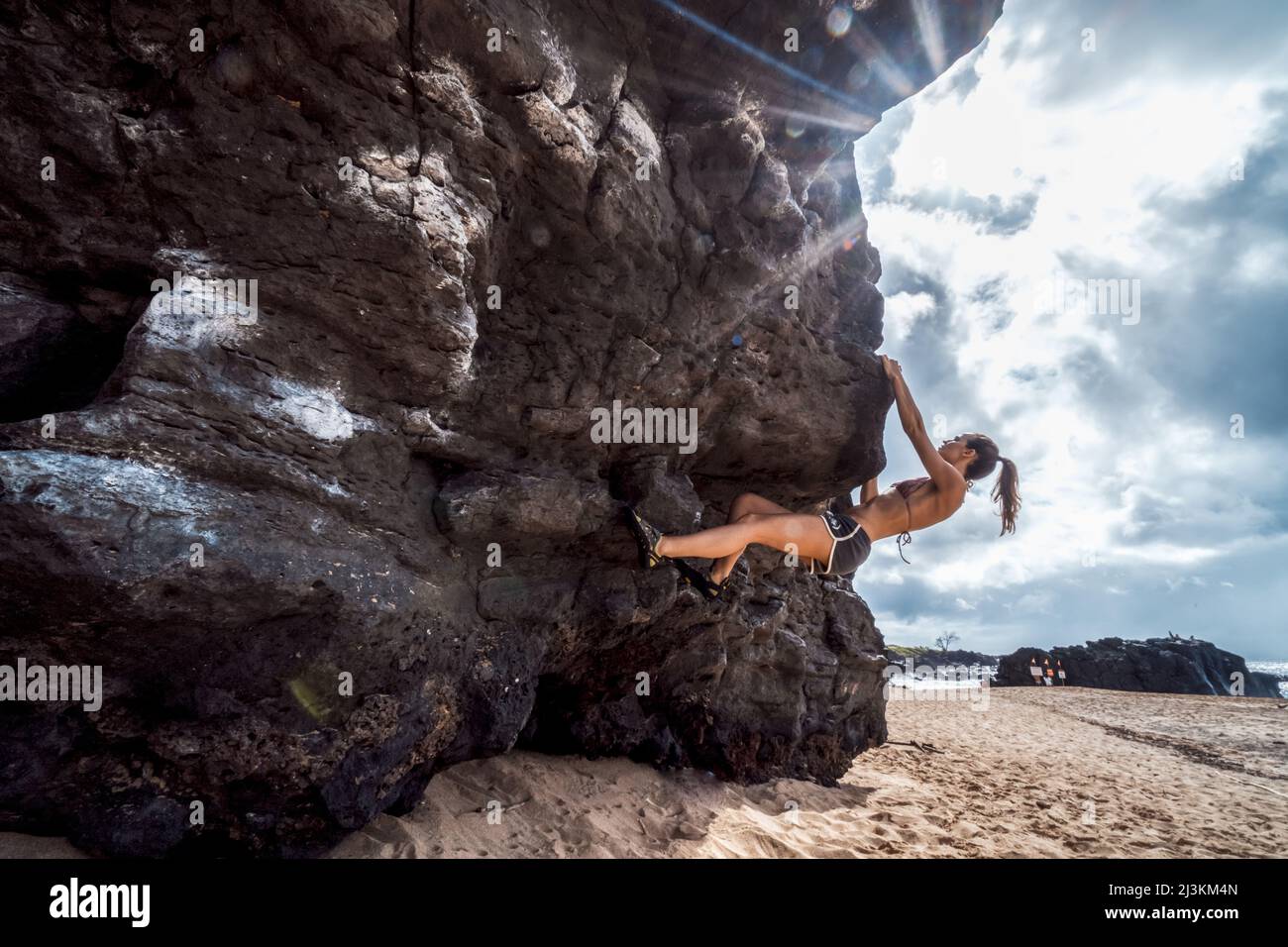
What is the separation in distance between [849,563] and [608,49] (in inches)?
209

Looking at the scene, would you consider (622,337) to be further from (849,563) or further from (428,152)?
(849,563)

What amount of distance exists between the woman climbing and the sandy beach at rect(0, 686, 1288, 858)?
6.61 feet

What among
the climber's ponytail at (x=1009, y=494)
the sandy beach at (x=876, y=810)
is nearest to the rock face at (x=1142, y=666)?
the sandy beach at (x=876, y=810)

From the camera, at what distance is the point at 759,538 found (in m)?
5.43

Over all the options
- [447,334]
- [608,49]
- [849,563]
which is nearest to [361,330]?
[447,334]

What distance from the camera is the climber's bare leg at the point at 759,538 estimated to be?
16.1 ft

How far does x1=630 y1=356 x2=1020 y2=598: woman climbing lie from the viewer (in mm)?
5078

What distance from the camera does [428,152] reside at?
13.4 ft

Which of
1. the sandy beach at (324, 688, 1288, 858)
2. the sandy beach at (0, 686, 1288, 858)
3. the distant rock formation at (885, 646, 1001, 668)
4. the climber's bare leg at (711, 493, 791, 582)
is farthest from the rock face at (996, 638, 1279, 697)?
the climber's bare leg at (711, 493, 791, 582)

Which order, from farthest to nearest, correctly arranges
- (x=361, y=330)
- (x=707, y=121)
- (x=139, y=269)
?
(x=707, y=121)
(x=361, y=330)
(x=139, y=269)

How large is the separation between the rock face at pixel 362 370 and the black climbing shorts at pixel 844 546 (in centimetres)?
127

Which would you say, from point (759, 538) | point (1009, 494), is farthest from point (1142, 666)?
point (759, 538)

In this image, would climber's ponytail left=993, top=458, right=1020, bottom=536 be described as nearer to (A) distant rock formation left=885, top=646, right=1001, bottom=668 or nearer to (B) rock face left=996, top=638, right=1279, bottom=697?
(B) rock face left=996, top=638, right=1279, bottom=697

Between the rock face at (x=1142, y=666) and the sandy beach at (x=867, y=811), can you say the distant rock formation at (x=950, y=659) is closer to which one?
the rock face at (x=1142, y=666)
